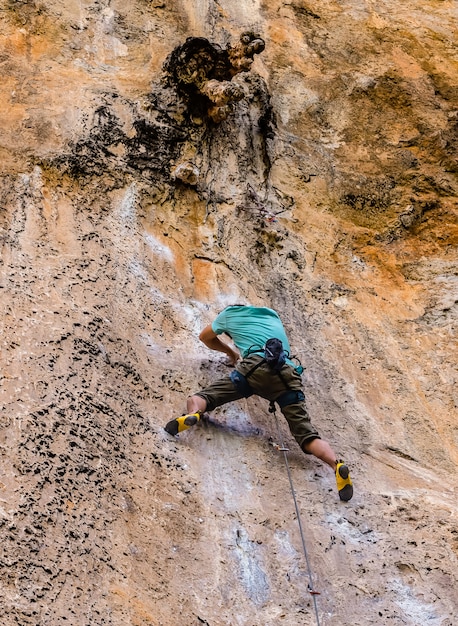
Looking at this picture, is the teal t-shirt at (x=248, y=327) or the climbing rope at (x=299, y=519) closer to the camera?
the climbing rope at (x=299, y=519)

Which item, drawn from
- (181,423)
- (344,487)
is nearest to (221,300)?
(181,423)

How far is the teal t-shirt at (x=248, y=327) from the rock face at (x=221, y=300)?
16.8 inches

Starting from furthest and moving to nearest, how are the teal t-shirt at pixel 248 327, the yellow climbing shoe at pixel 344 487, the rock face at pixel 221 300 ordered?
the teal t-shirt at pixel 248 327
the yellow climbing shoe at pixel 344 487
the rock face at pixel 221 300

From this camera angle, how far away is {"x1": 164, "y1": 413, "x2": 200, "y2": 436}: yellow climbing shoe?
4.93m

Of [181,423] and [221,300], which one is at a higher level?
[181,423]

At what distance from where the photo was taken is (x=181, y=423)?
4.93 metres

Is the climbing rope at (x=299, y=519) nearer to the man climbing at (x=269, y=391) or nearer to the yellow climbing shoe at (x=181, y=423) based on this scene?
the man climbing at (x=269, y=391)

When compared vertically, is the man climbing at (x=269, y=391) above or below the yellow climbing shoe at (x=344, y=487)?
above

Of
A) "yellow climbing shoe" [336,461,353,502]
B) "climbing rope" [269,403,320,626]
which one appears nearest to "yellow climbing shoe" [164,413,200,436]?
"climbing rope" [269,403,320,626]

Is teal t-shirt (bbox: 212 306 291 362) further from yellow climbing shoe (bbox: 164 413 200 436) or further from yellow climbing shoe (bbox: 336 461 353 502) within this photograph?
yellow climbing shoe (bbox: 336 461 353 502)

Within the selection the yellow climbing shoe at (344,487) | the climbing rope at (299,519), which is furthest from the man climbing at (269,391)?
the climbing rope at (299,519)

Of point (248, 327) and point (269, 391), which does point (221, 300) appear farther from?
point (269, 391)

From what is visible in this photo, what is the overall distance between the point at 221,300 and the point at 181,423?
191cm

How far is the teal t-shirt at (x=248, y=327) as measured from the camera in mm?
5430
